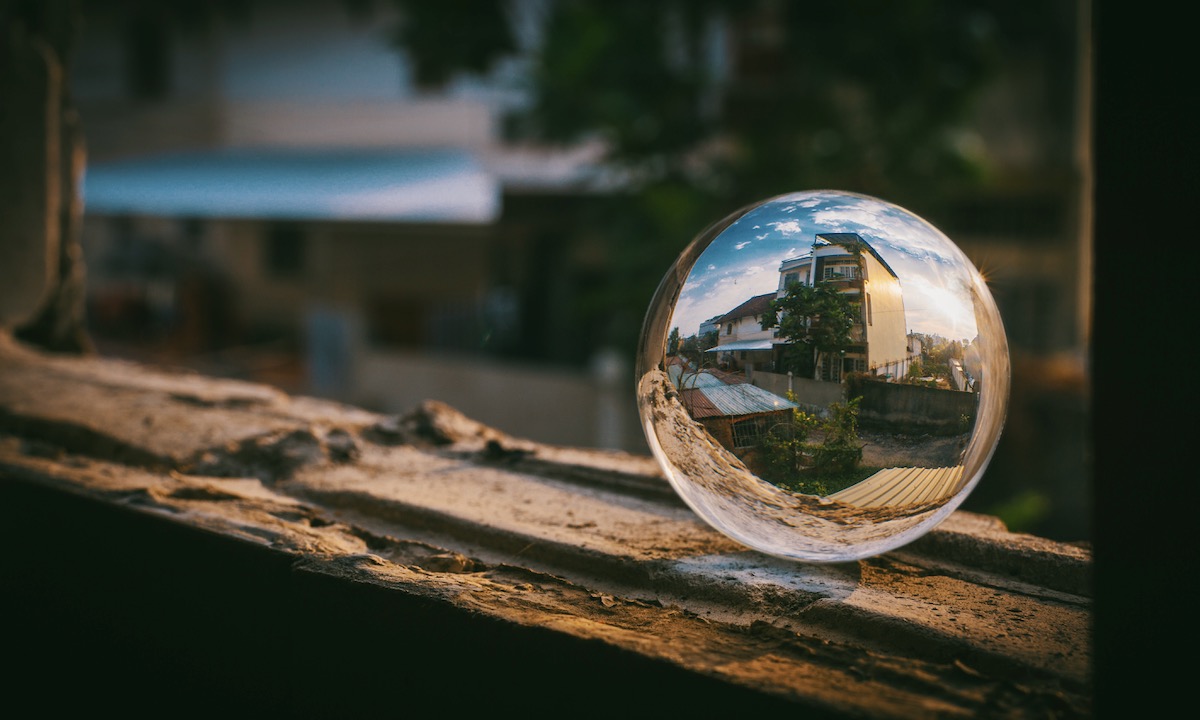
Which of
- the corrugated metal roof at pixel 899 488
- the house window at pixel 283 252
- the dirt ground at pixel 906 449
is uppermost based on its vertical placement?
the house window at pixel 283 252

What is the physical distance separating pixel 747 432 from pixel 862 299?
23 centimetres

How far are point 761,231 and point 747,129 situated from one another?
21.1 feet

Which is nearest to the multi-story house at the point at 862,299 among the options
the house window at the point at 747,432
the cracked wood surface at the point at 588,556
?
the house window at the point at 747,432

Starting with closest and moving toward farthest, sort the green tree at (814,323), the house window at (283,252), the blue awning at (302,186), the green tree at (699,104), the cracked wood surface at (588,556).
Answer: the cracked wood surface at (588,556) < the green tree at (814,323) < the green tree at (699,104) < the blue awning at (302,186) < the house window at (283,252)

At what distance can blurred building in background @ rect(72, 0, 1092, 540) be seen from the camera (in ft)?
31.1

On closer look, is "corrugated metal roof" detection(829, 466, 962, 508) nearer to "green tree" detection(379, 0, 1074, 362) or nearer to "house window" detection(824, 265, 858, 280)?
"house window" detection(824, 265, 858, 280)

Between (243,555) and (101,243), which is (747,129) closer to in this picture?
(243,555)

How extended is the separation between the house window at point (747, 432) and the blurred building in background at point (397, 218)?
6.96m

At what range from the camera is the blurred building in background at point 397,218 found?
9.48 meters

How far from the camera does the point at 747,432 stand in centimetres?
Result: 147

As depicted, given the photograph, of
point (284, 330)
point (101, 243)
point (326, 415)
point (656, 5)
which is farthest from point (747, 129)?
point (101, 243)

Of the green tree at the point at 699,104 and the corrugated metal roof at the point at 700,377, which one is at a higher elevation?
the green tree at the point at 699,104

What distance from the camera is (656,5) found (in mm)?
7441

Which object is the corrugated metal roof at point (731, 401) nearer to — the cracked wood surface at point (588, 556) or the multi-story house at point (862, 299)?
the multi-story house at point (862, 299)
